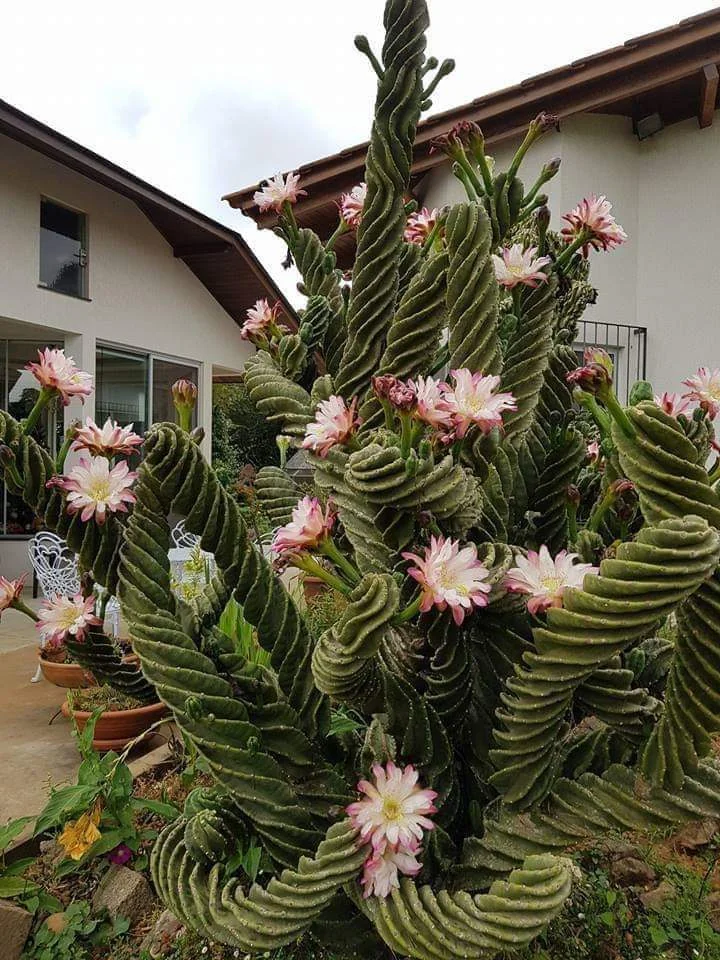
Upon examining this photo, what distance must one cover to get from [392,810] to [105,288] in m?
7.95

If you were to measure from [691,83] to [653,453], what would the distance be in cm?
620

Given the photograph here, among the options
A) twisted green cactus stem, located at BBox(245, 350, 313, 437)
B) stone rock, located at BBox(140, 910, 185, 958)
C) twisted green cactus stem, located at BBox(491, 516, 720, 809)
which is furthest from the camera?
stone rock, located at BBox(140, 910, 185, 958)

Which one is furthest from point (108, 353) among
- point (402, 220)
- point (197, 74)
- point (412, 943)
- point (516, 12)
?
point (412, 943)

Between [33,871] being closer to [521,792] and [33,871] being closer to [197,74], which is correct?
[521,792]

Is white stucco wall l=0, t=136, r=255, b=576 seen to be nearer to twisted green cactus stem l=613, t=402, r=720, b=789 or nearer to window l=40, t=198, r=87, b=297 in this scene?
window l=40, t=198, r=87, b=297

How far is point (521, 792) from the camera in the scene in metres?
1.11

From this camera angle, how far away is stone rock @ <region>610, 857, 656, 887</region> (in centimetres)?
195

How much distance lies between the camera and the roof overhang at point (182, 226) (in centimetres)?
638

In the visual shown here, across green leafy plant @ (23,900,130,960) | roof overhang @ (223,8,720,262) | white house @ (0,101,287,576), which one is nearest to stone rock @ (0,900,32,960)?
green leafy plant @ (23,900,130,960)

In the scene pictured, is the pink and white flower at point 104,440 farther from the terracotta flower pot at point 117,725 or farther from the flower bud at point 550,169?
the terracotta flower pot at point 117,725

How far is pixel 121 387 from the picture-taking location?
8.36 meters

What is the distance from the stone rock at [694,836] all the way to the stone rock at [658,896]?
1.01 ft

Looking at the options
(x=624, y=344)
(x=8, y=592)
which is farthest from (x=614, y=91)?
(x=8, y=592)

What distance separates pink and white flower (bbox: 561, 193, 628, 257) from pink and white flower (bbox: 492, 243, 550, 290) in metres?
0.13
